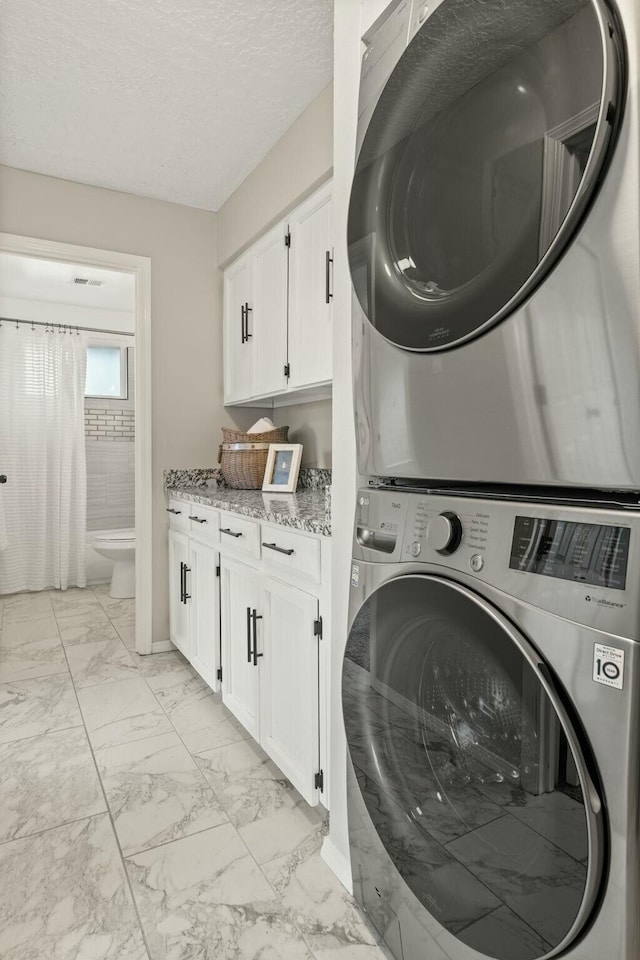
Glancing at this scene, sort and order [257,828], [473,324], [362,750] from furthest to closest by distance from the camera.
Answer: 1. [257,828]
2. [362,750]
3. [473,324]

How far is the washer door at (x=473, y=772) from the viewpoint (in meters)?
0.74

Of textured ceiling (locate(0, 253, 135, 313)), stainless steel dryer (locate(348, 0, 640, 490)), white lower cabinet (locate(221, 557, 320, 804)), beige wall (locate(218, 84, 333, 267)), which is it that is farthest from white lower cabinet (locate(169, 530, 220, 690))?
textured ceiling (locate(0, 253, 135, 313))

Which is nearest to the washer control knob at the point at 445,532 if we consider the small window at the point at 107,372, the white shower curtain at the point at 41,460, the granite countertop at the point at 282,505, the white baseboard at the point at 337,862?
the granite countertop at the point at 282,505

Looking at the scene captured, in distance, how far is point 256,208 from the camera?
8.83 feet

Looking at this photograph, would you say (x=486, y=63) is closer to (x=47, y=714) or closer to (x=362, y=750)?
(x=362, y=750)

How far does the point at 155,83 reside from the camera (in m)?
2.11

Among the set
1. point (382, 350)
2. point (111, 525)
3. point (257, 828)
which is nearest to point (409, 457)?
point (382, 350)

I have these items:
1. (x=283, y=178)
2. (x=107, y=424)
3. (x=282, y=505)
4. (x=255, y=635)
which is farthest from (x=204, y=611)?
(x=107, y=424)

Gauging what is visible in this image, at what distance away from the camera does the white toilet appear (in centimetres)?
397

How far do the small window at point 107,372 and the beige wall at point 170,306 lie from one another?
1970 mm

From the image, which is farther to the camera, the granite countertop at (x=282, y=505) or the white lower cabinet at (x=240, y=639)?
the white lower cabinet at (x=240, y=639)

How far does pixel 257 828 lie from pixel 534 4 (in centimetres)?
192

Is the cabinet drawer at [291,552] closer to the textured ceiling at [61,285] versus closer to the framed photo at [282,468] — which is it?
the framed photo at [282,468]

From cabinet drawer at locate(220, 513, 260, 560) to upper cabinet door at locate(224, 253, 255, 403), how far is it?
3.05ft
